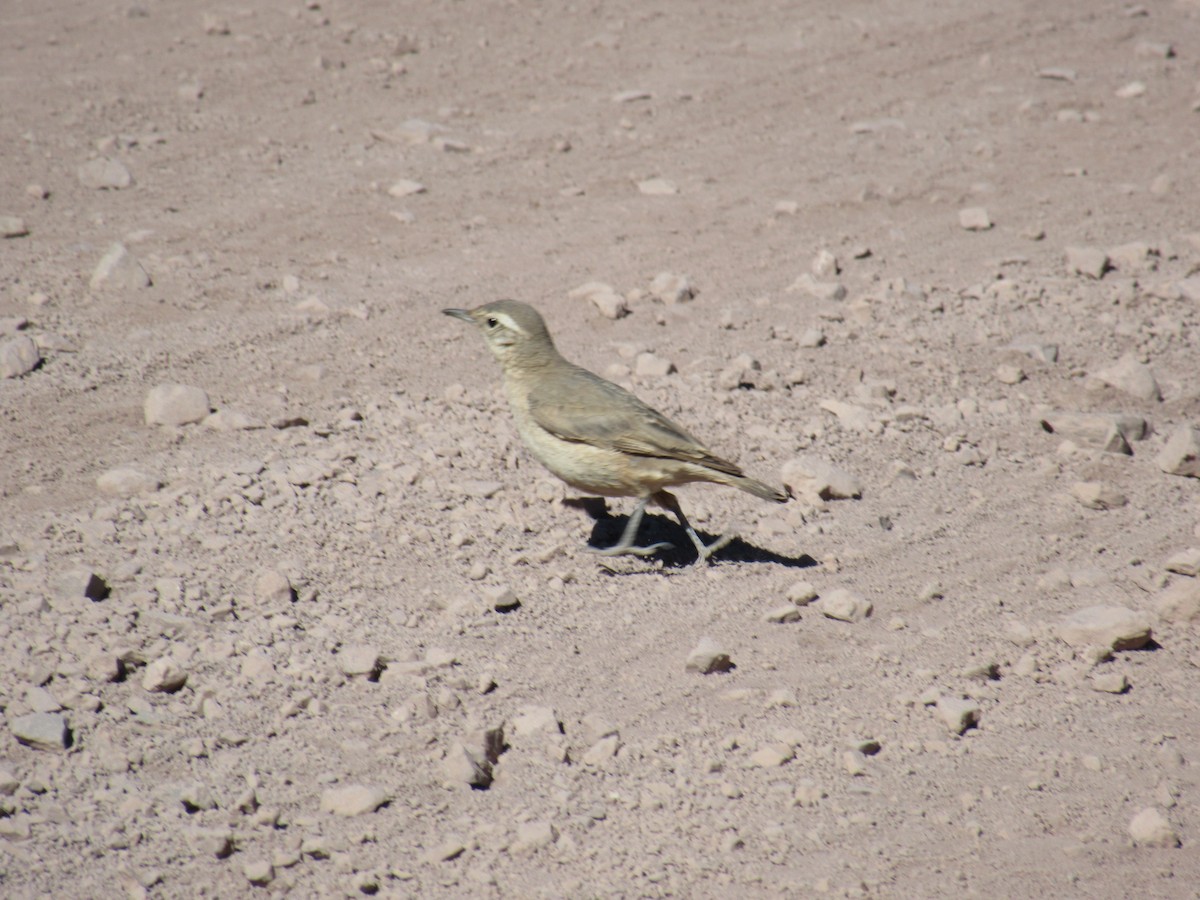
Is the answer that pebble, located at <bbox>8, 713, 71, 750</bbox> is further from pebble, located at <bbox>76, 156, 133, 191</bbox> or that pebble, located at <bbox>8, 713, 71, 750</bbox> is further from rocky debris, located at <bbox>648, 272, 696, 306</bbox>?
pebble, located at <bbox>76, 156, 133, 191</bbox>

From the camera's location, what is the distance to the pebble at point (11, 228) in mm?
8500

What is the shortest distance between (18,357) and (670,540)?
415 centimetres

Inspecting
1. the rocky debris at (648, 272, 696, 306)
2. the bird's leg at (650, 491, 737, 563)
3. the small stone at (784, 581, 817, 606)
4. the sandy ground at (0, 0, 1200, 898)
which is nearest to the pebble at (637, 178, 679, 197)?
the sandy ground at (0, 0, 1200, 898)

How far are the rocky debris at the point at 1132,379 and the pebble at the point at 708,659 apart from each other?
395 cm

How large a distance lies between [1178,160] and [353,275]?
7.74 m

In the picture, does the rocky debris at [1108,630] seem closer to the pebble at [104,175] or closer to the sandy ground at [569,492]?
the sandy ground at [569,492]

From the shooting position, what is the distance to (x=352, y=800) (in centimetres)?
447

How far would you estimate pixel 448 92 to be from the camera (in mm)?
11633

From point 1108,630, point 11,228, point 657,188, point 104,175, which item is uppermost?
point 104,175

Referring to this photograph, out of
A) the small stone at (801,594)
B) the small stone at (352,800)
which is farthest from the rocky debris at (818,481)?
the small stone at (352,800)

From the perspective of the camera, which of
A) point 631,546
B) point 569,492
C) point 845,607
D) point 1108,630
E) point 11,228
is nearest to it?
point 1108,630

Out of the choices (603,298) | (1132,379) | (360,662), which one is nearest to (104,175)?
(603,298)

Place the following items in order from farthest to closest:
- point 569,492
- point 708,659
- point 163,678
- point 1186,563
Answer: point 569,492 < point 1186,563 < point 708,659 < point 163,678

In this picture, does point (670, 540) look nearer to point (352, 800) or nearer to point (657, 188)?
point (352, 800)
